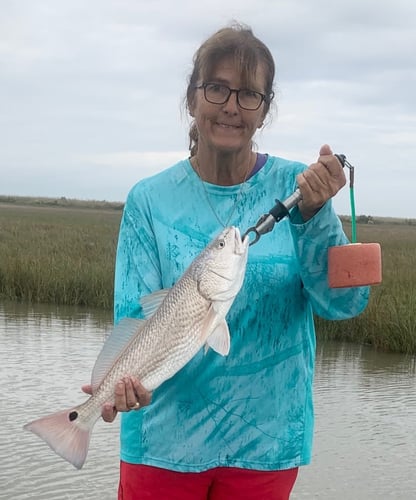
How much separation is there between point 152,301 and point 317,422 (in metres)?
5.20

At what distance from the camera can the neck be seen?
2.78 m

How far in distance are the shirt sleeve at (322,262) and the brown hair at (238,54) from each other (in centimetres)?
45

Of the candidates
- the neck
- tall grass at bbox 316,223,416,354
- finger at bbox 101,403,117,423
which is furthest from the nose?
tall grass at bbox 316,223,416,354

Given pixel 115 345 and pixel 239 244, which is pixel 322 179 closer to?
pixel 239 244

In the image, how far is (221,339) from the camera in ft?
8.10

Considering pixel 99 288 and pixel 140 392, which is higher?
pixel 140 392

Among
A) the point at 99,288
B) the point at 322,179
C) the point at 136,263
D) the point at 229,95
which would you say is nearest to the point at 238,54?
the point at 229,95

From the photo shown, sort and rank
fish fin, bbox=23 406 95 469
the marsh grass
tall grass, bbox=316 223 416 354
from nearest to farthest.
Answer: fish fin, bbox=23 406 95 469 < tall grass, bbox=316 223 416 354 < the marsh grass

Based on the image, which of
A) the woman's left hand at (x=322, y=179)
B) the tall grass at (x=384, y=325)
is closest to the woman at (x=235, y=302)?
the woman's left hand at (x=322, y=179)

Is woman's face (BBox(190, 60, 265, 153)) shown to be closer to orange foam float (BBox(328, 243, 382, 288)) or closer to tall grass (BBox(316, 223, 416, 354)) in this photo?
orange foam float (BBox(328, 243, 382, 288))

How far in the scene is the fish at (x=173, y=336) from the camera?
245 cm

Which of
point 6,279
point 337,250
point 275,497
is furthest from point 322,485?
point 6,279

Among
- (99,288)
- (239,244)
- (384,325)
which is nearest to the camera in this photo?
(239,244)

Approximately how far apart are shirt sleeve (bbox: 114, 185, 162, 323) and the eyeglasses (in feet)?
1.38
